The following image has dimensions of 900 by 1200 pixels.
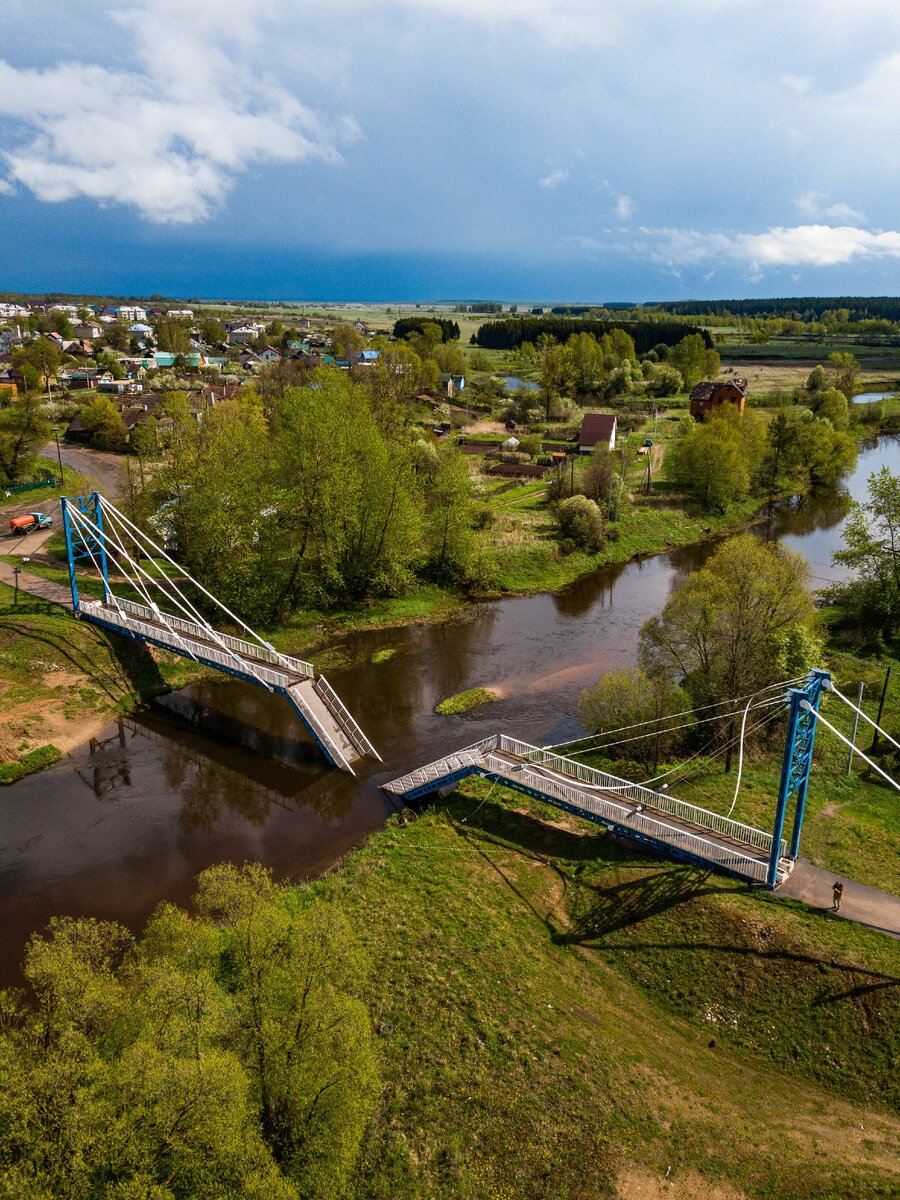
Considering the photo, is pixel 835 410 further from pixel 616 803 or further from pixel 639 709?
pixel 616 803

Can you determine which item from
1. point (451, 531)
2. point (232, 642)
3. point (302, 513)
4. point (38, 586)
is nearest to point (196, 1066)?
point (232, 642)

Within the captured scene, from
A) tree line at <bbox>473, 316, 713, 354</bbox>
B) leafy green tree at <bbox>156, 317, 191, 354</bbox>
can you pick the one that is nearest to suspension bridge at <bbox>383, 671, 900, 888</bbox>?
leafy green tree at <bbox>156, 317, 191, 354</bbox>

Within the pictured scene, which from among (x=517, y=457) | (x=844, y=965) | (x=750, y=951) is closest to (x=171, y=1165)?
(x=750, y=951)

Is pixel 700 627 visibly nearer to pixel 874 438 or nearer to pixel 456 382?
pixel 874 438

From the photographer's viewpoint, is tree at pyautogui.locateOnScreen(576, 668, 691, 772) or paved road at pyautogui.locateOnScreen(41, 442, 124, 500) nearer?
tree at pyautogui.locateOnScreen(576, 668, 691, 772)

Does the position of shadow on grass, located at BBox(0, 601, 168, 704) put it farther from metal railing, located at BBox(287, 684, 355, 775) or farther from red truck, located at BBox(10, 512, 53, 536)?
red truck, located at BBox(10, 512, 53, 536)
